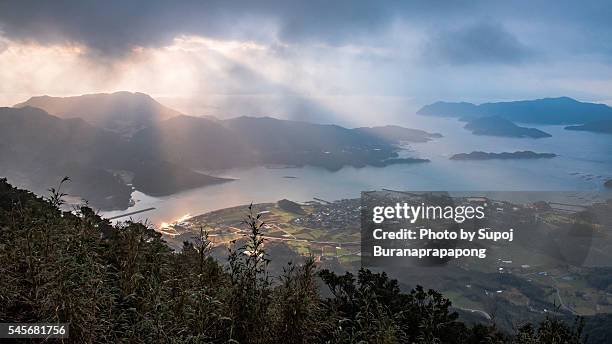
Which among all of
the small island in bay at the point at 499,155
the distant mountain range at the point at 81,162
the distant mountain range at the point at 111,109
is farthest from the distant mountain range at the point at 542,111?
the distant mountain range at the point at 81,162

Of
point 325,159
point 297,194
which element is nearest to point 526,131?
point 325,159

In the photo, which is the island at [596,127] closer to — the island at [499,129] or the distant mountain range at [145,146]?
the island at [499,129]

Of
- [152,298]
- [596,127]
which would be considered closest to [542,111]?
[596,127]

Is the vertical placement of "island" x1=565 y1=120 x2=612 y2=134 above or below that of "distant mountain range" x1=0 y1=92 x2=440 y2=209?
above

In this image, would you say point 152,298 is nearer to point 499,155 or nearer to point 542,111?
point 499,155

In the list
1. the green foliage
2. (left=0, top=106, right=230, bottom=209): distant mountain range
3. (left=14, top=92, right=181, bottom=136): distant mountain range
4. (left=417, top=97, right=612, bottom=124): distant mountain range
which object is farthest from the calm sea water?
(left=14, top=92, right=181, bottom=136): distant mountain range

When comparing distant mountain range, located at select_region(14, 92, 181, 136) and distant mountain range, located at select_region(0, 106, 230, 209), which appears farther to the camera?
distant mountain range, located at select_region(14, 92, 181, 136)

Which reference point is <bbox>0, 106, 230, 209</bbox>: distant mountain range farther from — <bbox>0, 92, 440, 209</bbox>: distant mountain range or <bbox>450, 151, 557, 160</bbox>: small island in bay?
<bbox>450, 151, 557, 160</bbox>: small island in bay
